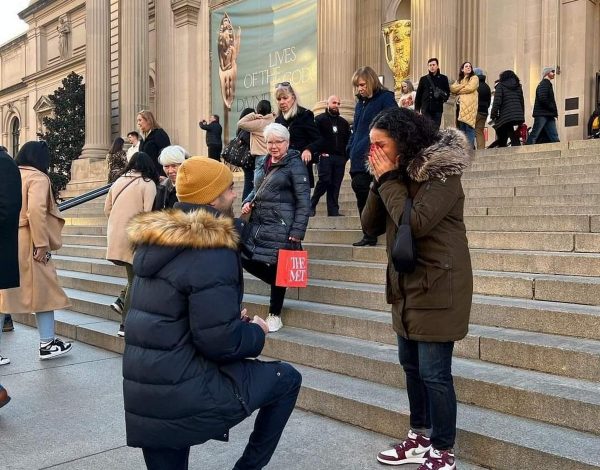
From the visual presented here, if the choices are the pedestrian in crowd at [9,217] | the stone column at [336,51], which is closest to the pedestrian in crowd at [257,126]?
the pedestrian in crowd at [9,217]

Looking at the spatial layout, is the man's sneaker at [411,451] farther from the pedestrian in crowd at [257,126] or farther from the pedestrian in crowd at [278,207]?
the pedestrian in crowd at [257,126]

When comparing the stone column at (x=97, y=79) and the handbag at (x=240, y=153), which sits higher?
the stone column at (x=97, y=79)

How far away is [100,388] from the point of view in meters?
4.53

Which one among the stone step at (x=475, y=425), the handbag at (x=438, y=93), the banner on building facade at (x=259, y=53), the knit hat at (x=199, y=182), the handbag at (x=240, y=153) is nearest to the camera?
the knit hat at (x=199, y=182)

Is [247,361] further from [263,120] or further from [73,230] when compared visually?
[73,230]

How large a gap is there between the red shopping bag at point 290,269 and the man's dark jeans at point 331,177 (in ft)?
9.87

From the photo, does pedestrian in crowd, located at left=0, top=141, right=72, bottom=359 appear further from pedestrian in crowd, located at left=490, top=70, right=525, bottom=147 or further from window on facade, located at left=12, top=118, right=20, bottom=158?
→ window on facade, located at left=12, top=118, right=20, bottom=158

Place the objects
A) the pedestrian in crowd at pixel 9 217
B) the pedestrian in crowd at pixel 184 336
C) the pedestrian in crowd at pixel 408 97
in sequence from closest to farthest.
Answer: the pedestrian in crowd at pixel 184 336 < the pedestrian in crowd at pixel 9 217 < the pedestrian in crowd at pixel 408 97

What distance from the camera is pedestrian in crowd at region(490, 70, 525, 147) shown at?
10469mm

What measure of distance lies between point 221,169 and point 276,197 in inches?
95.2

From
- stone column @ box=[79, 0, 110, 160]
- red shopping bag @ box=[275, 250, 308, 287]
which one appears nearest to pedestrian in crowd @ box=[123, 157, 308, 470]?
red shopping bag @ box=[275, 250, 308, 287]

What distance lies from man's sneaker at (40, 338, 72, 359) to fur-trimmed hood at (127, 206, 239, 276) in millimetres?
3619

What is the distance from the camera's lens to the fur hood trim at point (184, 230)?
215cm

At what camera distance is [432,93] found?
10117 millimetres
